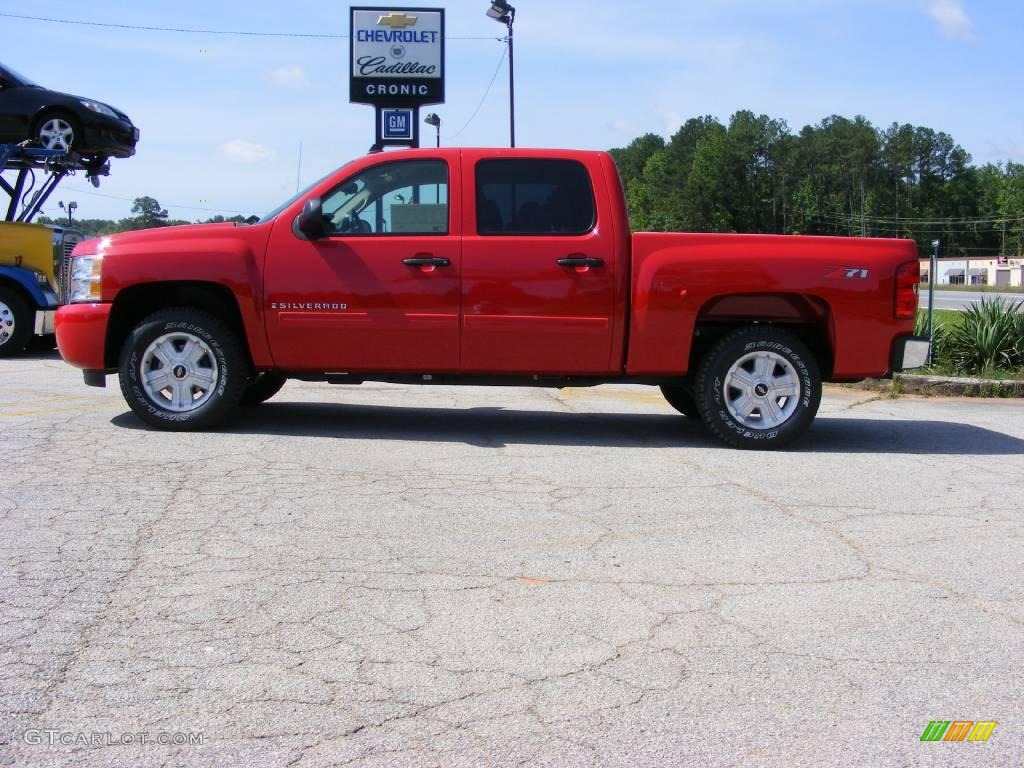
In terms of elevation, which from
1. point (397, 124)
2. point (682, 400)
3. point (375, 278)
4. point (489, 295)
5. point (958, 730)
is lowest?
point (958, 730)

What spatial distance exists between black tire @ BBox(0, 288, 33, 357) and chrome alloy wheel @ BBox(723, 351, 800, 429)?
924cm

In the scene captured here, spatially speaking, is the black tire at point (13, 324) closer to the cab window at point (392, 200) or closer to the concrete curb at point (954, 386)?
the cab window at point (392, 200)

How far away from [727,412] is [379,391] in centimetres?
392

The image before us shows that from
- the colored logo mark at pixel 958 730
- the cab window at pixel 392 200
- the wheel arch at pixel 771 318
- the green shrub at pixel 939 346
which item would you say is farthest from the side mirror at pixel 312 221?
the green shrub at pixel 939 346

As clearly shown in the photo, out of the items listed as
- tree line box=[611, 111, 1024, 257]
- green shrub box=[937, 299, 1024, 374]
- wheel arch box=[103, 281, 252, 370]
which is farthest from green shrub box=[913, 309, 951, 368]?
tree line box=[611, 111, 1024, 257]

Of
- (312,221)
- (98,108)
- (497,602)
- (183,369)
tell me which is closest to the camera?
(497,602)

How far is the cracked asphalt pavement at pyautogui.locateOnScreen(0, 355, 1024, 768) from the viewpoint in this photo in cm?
302

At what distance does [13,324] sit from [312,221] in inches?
293

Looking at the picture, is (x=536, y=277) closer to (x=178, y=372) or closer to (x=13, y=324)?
(x=178, y=372)

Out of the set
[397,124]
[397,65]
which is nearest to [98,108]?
[397,124]

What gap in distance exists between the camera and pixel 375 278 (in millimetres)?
7055

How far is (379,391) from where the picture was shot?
10.0 meters

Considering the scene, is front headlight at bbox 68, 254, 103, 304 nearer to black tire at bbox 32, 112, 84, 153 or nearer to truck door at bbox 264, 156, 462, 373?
truck door at bbox 264, 156, 462, 373

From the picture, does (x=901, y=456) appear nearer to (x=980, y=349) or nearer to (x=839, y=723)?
(x=839, y=723)
